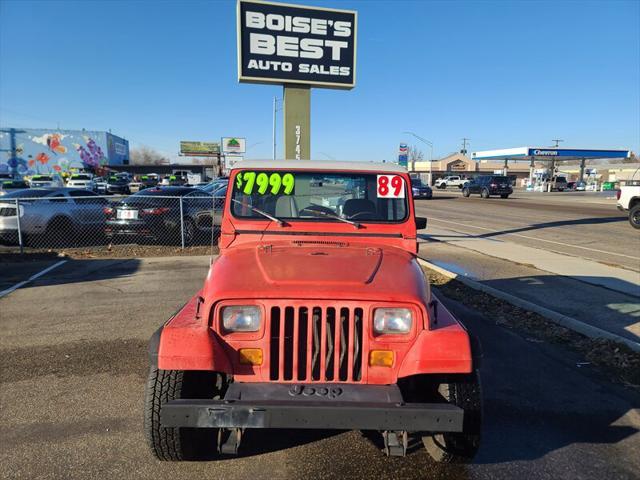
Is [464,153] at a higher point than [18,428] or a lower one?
higher

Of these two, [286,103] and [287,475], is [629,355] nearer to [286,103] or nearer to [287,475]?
[287,475]

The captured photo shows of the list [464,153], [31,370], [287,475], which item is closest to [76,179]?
[31,370]

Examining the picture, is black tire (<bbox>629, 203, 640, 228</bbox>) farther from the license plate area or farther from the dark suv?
the dark suv

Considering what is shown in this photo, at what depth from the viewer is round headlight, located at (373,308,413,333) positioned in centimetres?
258

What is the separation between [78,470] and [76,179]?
45662 mm

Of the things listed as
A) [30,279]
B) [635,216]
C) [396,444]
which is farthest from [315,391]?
[635,216]

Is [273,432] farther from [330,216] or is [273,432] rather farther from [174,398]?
[330,216]

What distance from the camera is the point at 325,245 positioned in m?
3.56

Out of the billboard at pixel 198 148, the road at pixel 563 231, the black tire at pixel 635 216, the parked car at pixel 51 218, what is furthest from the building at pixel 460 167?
the parked car at pixel 51 218

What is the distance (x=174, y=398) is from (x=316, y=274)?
1.06 m

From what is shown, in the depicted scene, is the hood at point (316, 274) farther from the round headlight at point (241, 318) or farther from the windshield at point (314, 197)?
the windshield at point (314, 197)

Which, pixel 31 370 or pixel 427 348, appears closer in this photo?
pixel 427 348

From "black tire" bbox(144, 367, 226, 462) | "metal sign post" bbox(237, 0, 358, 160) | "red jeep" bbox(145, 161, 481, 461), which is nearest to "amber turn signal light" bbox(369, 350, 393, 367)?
"red jeep" bbox(145, 161, 481, 461)

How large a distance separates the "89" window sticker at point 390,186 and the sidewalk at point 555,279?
340 cm
